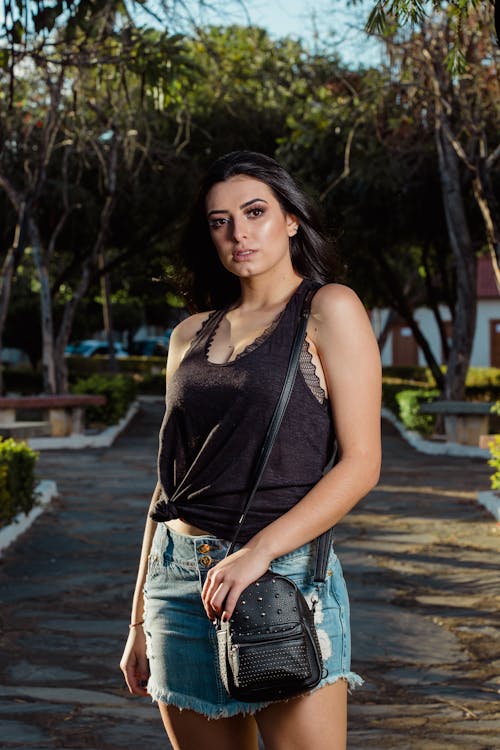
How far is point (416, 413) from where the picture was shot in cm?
2141

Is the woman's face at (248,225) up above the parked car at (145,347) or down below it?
above

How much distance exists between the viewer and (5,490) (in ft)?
32.6

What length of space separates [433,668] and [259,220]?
374cm

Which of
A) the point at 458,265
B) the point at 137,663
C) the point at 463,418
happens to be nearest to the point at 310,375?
the point at 137,663

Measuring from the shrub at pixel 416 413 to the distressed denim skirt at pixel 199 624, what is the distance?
18271 mm

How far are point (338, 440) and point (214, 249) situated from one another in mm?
723

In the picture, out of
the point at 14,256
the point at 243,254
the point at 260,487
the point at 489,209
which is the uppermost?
the point at 489,209

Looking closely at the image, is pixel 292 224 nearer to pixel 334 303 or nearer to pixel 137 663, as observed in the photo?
pixel 334 303

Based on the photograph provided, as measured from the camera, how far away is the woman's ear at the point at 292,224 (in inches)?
114

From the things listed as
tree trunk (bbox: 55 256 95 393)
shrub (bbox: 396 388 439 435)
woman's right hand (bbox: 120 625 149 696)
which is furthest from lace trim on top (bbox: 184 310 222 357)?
tree trunk (bbox: 55 256 95 393)

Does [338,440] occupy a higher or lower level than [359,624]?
higher

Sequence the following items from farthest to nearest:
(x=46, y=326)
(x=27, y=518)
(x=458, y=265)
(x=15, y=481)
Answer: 1. (x=46, y=326)
2. (x=458, y=265)
3. (x=27, y=518)
4. (x=15, y=481)

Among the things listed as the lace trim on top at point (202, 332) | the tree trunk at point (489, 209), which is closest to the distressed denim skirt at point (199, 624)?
the lace trim on top at point (202, 332)

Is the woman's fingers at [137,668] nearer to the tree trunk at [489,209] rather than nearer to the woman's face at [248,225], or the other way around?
the woman's face at [248,225]
